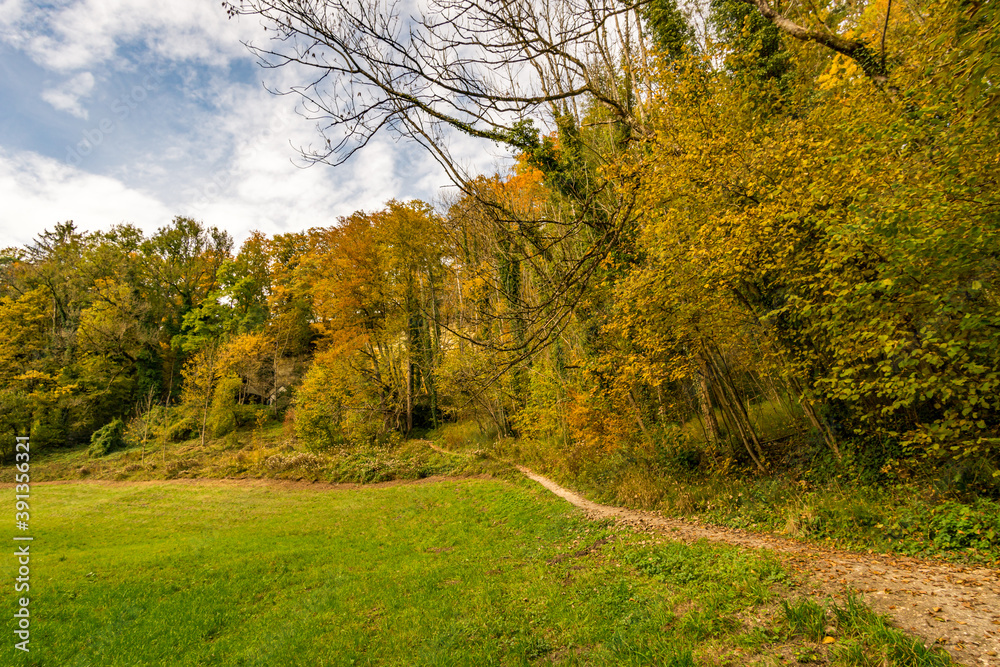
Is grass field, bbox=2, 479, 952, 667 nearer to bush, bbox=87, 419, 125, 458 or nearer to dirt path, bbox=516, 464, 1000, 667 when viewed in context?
dirt path, bbox=516, 464, 1000, 667

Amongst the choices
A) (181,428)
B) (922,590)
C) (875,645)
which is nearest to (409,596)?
(875,645)

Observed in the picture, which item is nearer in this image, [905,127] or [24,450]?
[905,127]

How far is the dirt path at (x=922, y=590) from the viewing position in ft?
9.34

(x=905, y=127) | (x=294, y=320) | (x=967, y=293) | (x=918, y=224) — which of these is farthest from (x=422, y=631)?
(x=294, y=320)

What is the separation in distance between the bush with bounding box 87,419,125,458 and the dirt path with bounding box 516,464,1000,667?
106 ft

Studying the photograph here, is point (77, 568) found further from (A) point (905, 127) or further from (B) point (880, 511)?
(A) point (905, 127)

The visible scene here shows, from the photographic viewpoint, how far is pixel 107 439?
941 inches

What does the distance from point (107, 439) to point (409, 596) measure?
2857 cm

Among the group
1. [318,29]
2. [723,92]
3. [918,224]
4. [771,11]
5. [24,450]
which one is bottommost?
[24,450]

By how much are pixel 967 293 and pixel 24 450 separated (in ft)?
116

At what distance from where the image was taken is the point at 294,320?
94.4ft

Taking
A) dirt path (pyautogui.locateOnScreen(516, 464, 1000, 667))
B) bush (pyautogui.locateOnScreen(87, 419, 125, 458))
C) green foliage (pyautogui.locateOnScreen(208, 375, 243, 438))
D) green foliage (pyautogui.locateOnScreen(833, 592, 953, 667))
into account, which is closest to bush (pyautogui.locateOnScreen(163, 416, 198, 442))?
green foliage (pyautogui.locateOnScreen(208, 375, 243, 438))

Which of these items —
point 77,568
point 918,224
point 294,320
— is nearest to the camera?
point 918,224

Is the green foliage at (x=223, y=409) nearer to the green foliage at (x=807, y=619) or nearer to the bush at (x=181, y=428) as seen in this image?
the bush at (x=181, y=428)
